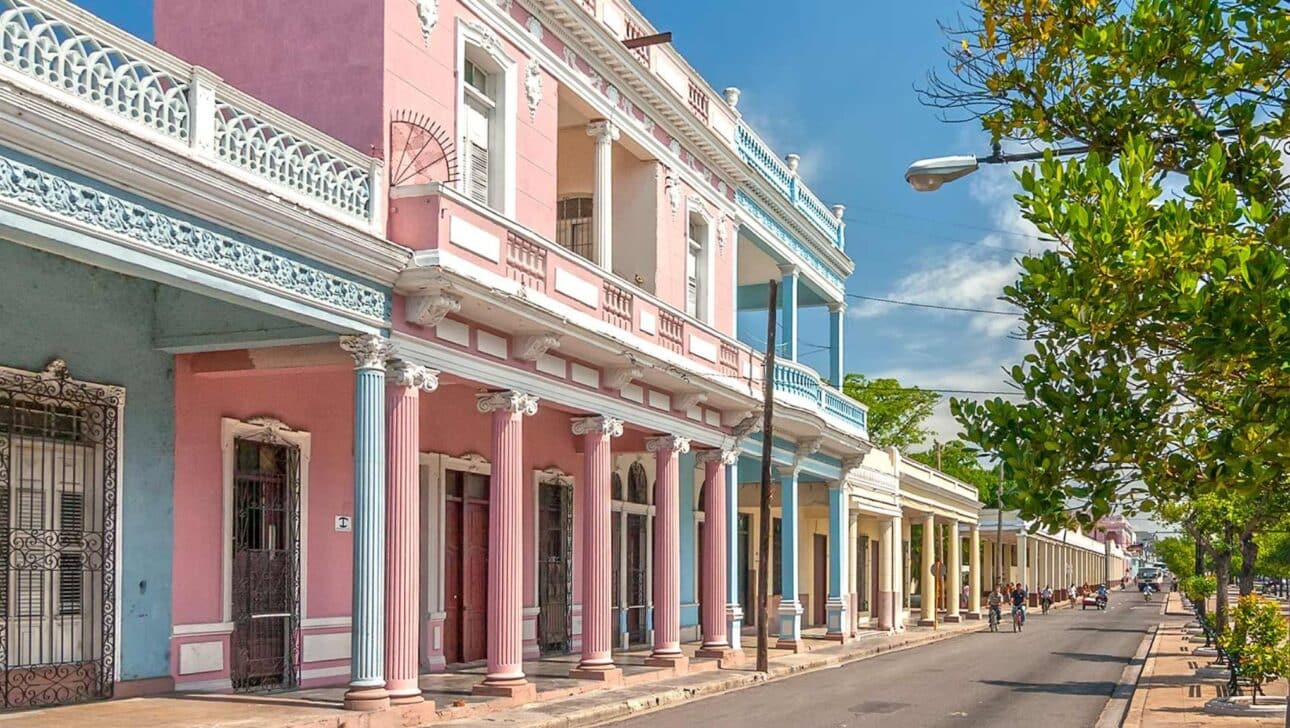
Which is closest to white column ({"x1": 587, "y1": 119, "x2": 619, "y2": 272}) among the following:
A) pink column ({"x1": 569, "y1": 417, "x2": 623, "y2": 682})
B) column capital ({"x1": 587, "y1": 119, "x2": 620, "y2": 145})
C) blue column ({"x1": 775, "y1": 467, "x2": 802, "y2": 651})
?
column capital ({"x1": 587, "y1": 119, "x2": 620, "y2": 145})

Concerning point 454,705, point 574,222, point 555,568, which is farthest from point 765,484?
point 454,705

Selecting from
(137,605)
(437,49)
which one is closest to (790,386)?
(437,49)

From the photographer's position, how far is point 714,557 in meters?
24.0

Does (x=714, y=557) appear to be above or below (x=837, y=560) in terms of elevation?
above

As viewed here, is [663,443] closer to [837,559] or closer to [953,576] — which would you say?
[837,559]

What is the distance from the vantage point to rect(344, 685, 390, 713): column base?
45.4ft

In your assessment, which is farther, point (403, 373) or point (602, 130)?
point (602, 130)

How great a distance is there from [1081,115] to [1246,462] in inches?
82.1

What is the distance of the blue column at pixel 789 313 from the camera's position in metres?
28.4

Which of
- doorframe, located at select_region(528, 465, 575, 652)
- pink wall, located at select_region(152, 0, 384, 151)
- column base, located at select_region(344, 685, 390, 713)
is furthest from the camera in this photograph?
doorframe, located at select_region(528, 465, 575, 652)

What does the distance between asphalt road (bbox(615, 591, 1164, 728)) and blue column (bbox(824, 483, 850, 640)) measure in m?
1.74

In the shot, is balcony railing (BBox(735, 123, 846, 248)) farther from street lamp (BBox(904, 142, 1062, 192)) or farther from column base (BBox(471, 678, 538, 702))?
street lamp (BBox(904, 142, 1062, 192))

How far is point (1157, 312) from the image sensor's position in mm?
6656

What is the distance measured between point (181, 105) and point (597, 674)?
33.5ft
